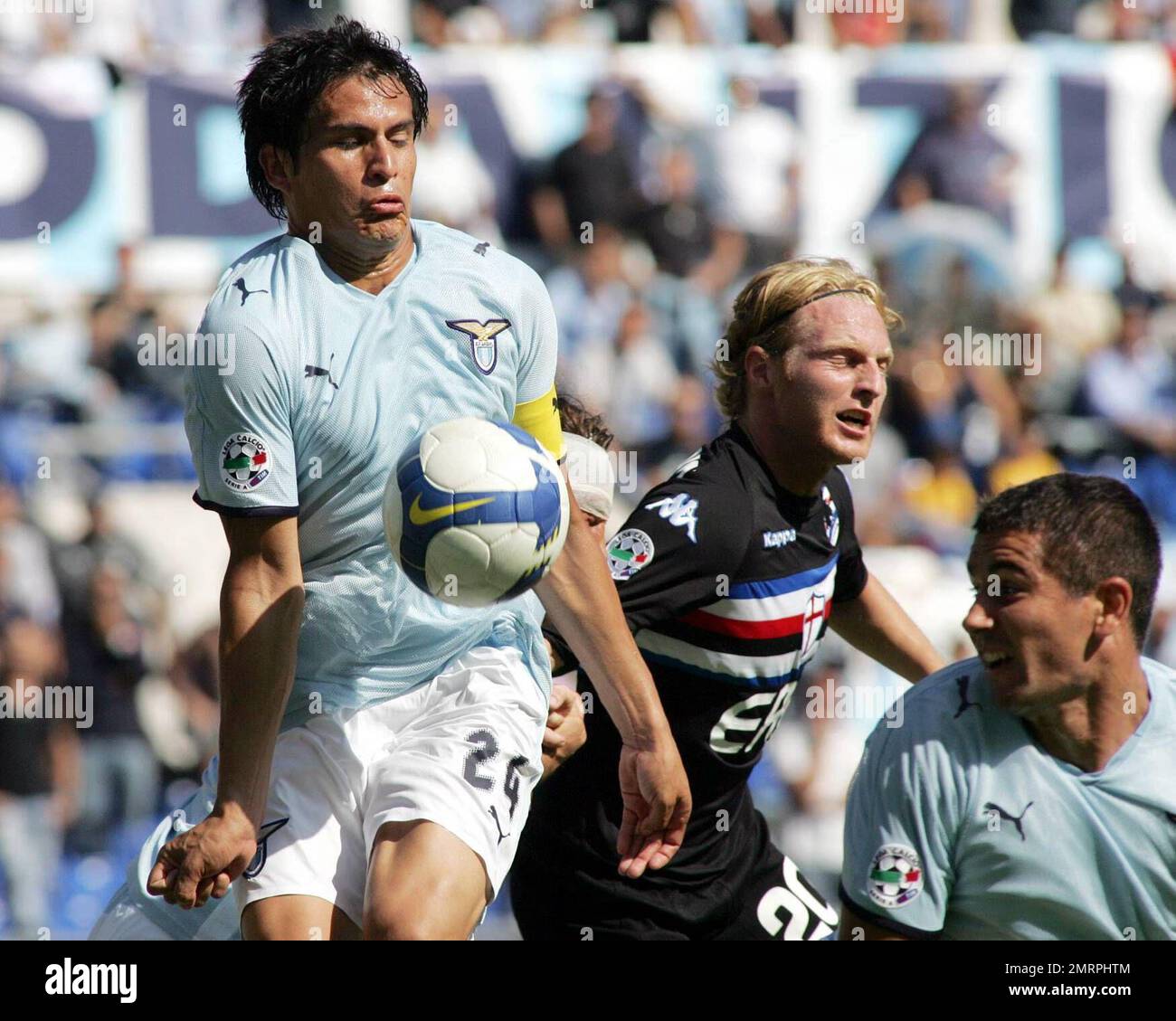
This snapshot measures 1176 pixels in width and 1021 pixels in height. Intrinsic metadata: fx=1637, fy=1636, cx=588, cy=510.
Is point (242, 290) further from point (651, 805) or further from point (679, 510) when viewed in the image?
point (651, 805)

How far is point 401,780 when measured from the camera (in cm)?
374

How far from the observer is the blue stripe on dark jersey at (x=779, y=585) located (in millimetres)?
4453

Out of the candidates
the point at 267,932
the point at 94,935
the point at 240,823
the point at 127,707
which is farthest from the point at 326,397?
the point at 127,707

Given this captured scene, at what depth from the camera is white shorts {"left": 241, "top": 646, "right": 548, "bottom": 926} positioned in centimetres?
369

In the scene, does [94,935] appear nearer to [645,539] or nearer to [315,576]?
[315,576]

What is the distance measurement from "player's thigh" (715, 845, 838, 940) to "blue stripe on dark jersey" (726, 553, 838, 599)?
2.94 feet

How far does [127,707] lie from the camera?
9.16m

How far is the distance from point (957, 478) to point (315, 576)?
23.3 feet

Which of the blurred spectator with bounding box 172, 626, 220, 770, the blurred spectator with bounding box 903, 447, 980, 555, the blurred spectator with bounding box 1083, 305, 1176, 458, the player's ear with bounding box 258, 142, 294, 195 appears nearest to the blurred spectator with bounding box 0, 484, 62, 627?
the blurred spectator with bounding box 172, 626, 220, 770

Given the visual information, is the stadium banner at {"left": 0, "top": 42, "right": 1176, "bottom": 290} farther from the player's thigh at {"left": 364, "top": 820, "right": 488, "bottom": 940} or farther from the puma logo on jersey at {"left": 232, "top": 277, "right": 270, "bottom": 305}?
the player's thigh at {"left": 364, "top": 820, "right": 488, "bottom": 940}

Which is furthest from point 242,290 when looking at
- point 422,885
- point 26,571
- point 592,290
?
point 592,290

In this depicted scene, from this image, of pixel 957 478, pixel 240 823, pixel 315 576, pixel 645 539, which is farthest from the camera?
pixel 957 478

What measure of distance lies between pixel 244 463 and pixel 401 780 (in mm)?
802

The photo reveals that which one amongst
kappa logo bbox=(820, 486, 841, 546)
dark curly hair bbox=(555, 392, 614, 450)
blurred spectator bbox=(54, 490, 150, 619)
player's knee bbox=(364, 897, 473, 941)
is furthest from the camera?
blurred spectator bbox=(54, 490, 150, 619)
